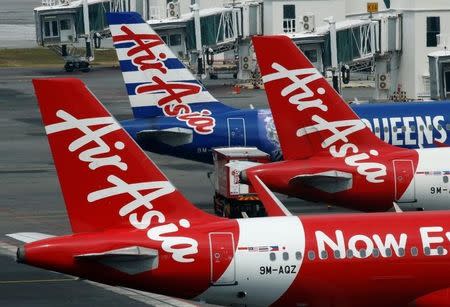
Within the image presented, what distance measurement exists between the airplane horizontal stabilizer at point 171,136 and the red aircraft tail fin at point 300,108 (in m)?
12.2

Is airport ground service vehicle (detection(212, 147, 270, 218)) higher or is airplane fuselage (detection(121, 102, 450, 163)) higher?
airplane fuselage (detection(121, 102, 450, 163))

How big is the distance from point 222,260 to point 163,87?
31.1 meters

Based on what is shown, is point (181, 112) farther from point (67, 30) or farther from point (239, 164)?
point (67, 30)

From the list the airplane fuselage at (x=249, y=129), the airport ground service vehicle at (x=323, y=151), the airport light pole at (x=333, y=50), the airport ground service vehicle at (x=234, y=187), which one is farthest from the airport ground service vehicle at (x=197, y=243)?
the airport light pole at (x=333, y=50)

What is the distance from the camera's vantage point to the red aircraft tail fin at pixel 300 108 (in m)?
54.1

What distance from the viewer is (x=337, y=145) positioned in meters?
54.3

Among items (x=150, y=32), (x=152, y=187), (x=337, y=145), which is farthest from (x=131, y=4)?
(x=152, y=187)

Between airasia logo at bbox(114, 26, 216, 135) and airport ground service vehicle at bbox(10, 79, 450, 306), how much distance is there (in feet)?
94.5

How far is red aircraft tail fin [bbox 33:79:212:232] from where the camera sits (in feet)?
116

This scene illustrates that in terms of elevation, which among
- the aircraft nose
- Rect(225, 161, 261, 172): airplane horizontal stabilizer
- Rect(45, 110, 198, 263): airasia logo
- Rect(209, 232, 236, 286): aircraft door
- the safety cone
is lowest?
the safety cone

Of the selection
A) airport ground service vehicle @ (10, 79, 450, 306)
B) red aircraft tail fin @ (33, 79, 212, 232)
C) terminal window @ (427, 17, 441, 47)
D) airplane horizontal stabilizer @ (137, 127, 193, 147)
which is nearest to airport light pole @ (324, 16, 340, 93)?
terminal window @ (427, 17, 441, 47)

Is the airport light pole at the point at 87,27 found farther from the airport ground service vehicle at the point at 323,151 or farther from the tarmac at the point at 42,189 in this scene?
the airport ground service vehicle at the point at 323,151

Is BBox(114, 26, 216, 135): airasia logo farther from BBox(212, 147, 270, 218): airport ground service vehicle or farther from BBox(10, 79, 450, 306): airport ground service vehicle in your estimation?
BBox(10, 79, 450, 306): airport ground service vehicle

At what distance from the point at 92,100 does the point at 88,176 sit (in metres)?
1.81
